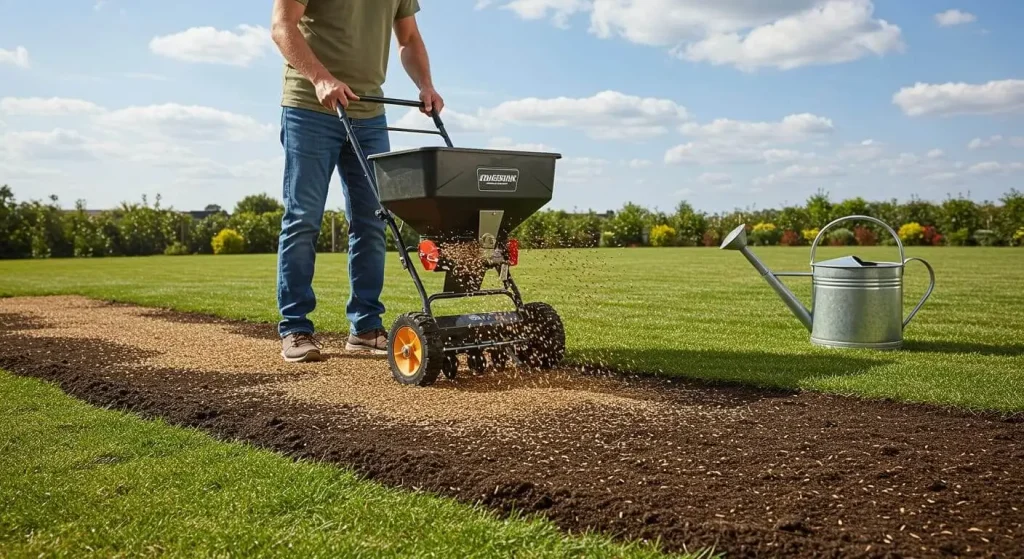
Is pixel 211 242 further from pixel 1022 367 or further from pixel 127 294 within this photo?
pixel 1022 367

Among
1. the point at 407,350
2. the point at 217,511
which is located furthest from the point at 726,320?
the point at 217,511

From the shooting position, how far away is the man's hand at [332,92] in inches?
165

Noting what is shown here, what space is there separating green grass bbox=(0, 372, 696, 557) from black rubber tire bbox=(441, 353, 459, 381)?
1.35 metres

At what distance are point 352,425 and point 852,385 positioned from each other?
2195 mm

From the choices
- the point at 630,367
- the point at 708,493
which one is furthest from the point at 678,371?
the point at 708,493

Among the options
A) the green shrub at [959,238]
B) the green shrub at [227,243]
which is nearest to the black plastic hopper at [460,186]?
the green shrub at [959,238]

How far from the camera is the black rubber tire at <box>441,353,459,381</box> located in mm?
4180

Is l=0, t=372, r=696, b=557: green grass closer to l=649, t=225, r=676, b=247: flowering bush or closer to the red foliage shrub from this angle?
l=649, t=225, r=676, b=247: flowering bush

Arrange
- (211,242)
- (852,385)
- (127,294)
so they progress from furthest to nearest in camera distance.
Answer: (211,242)
(127,294)
(852,385)

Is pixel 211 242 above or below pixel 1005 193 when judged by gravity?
below

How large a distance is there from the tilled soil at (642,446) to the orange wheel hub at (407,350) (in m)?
0.11

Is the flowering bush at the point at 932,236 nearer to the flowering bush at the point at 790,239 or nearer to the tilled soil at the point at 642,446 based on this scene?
the flowering bush at the point at 790,239

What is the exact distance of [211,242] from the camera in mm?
27016

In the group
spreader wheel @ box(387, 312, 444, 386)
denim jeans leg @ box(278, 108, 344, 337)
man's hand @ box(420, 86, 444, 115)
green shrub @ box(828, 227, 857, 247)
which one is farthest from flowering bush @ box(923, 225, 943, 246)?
spreader wheel @ box(387, 312, 444, 386)
